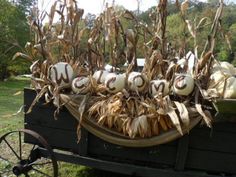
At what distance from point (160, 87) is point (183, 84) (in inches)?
8.3

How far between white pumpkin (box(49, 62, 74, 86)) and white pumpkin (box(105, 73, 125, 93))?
1.36 ft

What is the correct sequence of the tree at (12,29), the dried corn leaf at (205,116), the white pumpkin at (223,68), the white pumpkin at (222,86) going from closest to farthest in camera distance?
the dried corn leaf at (205,116)
the white pumpkin at (222,86)
the white pumpkin at (223,68)
the tree at (12,29)

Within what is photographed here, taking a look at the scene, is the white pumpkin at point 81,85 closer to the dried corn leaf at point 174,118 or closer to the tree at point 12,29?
the dried corn leaf at point 174,118

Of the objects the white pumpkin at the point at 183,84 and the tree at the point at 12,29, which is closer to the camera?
the white pumpkin at the point at 183,84

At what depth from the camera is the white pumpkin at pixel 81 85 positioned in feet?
11.6

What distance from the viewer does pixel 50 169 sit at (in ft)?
15.4

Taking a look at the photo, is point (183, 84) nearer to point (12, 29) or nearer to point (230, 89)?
point (230, 89)

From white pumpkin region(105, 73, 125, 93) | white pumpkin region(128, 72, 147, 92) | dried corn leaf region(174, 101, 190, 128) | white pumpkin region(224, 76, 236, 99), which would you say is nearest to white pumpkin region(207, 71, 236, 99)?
white pumpkin region(224, 76, 236, 99)

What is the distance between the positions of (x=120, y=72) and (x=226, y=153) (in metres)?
1.24

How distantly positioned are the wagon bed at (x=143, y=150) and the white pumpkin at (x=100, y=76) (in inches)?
17.4

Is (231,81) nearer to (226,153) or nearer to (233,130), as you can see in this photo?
(233,130)

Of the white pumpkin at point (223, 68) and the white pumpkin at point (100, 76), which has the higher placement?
the white pumpkin at point (223, 68)

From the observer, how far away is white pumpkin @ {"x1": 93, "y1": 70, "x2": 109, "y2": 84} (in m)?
3.55

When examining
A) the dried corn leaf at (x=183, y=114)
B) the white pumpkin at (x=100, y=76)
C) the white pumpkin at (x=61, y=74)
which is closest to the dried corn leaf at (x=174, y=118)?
the dried corn leaf at (x=183, y=114)
